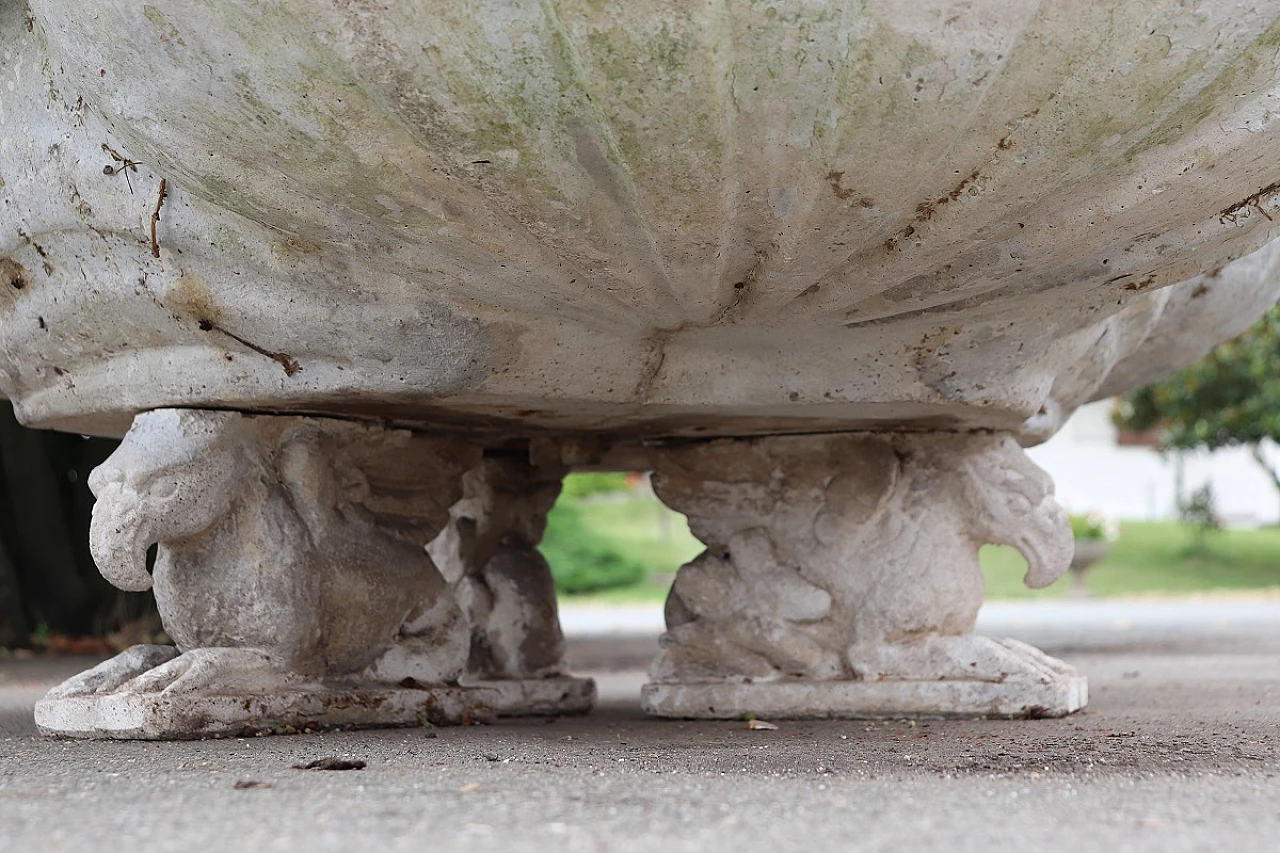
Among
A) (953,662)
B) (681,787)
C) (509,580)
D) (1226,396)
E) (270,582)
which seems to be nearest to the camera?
(681,787)

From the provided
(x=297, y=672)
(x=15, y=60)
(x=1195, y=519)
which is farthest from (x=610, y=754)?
(x=1195, y=519)

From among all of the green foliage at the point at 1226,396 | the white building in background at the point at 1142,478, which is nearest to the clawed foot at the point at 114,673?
the green foliage at the point at 1226,396

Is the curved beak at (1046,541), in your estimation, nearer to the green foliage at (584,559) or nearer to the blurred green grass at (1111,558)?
the blurred green grass at (1111,558)

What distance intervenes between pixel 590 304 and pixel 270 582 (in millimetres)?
822

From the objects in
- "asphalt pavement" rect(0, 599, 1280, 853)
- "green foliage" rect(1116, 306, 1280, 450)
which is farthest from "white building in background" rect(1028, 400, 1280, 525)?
"asphalt pavement" rect(0, 599, 1280, 853)

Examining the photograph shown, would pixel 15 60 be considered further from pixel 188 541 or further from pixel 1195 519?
pixel 1195 519

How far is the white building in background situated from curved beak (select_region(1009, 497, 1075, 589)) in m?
17.6

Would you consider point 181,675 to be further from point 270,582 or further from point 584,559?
point 584,559

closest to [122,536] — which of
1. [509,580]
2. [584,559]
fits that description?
[509,580]

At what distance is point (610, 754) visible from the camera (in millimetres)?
2178

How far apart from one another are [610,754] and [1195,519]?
15.8 metres

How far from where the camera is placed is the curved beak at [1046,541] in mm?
3027

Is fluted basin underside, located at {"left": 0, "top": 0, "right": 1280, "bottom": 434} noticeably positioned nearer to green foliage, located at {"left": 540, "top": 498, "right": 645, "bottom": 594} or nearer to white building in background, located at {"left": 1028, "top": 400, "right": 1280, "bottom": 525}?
green foliage, located at {"left": 540, "top": 498, "right": 645, "bottom": 594}

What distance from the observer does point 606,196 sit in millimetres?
1859
